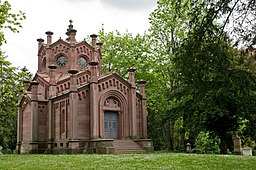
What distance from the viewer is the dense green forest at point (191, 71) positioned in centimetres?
1245

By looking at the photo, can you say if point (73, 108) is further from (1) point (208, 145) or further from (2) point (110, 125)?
(1) point (208, 145)

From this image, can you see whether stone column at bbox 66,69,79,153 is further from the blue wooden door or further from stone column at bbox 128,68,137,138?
stone column at bbox 128,68,137,138

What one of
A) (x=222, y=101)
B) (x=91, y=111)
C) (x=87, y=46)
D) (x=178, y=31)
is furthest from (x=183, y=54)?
(x=87, y=46)

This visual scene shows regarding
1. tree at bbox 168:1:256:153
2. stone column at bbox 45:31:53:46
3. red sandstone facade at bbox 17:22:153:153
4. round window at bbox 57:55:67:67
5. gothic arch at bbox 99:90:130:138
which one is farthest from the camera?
stone column at bbox 45:31:53:46

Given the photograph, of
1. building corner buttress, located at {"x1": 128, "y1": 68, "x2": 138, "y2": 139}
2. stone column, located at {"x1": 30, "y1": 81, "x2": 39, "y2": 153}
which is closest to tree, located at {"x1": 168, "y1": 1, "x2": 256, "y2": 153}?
building corner buttress, located at {"x1": 128, "y1": 68, "x2": 138, "y2": 139}

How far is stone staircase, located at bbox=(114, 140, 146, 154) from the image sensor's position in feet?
83.5

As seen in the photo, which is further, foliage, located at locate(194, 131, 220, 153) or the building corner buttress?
foliage, located at locate(194, 131, 220, 153)

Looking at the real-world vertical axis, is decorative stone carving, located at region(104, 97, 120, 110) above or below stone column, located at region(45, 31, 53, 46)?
below

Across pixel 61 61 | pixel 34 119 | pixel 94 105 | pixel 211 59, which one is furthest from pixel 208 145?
pixel 211 59

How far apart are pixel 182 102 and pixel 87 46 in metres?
12.4

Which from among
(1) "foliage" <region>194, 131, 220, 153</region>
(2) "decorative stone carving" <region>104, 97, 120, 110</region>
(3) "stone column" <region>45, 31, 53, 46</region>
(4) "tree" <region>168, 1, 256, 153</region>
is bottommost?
(1) "foliage" <region>194, 131, 220, 153</region>

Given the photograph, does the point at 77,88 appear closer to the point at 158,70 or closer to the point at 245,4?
the point at 158,70

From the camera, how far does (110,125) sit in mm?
28297

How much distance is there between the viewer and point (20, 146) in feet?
105
